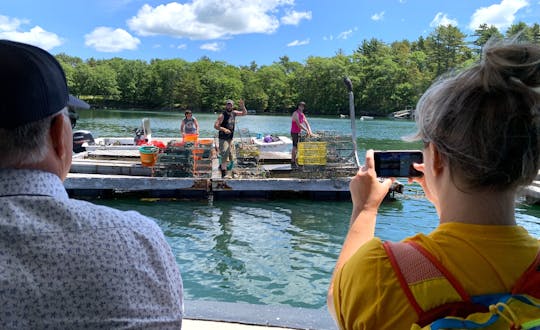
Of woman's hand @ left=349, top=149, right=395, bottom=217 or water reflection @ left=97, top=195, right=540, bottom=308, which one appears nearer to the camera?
woman's hand @ left=349, top=149, right=395, bottom=217

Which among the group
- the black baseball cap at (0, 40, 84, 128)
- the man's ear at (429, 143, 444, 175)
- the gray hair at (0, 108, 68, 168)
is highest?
the black baseball cap at (0, 40, 84, 128)

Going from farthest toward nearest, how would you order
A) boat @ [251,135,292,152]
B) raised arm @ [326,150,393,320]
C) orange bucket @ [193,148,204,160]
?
boat @ [251,135,292,152], orange bucket @ [193,148,204,160], raised arm @ [326,150,393,320]

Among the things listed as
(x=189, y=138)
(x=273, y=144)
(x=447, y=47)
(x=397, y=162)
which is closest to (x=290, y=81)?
(x=447, y=47)

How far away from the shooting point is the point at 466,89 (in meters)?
1.09

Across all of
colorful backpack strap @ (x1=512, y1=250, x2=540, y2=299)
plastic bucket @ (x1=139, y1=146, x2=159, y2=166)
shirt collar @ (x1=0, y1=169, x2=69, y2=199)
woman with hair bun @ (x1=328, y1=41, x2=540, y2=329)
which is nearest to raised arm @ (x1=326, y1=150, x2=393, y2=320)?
woman with hair bun @ (x1=328, y1=41, x2=540, y2=329)

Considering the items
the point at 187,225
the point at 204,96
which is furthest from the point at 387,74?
the point at 187,225

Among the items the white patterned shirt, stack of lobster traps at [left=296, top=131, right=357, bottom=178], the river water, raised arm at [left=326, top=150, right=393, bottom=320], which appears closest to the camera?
the white patterned shirt

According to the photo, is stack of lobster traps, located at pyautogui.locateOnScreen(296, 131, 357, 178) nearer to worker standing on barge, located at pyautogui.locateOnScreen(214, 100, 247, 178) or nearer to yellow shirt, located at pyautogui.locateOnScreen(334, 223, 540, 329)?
worker standing on barge, located at pyautogui.locateOnScreen(214, 100, 247, 178)

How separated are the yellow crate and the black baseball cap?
11.9 metres

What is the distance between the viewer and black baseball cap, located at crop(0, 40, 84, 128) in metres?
1.15

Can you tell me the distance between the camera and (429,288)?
3.15ft

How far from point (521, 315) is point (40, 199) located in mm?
1138

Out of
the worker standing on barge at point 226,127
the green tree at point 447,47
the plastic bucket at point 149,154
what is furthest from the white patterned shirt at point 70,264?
the green tree at point 447,47

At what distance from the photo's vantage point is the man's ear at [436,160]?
45.7 inches
